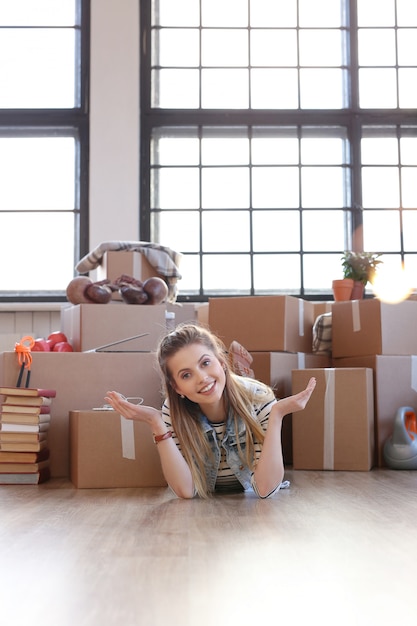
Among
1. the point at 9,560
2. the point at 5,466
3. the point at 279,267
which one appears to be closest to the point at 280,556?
the point at 9,560

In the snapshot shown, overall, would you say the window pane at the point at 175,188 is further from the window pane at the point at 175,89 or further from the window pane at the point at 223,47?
the window pane at the point at 223,47

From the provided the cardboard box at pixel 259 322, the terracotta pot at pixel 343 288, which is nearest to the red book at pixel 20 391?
the cardboard box at pixel 259 322

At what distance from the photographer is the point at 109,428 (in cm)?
277

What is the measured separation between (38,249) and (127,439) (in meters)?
2.41

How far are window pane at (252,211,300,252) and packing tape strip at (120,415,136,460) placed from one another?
2.38 metres

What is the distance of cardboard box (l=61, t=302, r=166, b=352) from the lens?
11.1 ft

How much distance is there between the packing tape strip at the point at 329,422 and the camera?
3.22 m

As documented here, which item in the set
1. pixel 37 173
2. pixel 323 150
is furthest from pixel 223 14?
pixel 37 173

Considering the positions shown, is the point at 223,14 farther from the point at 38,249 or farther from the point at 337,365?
the point at 337,365

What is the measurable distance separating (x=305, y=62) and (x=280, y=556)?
4.09 m

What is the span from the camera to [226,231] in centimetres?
496

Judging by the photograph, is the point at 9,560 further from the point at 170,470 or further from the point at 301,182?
the point at 301,182

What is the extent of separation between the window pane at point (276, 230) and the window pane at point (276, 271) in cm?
5

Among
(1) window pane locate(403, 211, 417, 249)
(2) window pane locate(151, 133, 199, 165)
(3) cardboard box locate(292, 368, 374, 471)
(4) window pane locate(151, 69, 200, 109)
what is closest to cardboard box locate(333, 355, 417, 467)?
(3) cardboard box locate(292, 368, 374, 471)
